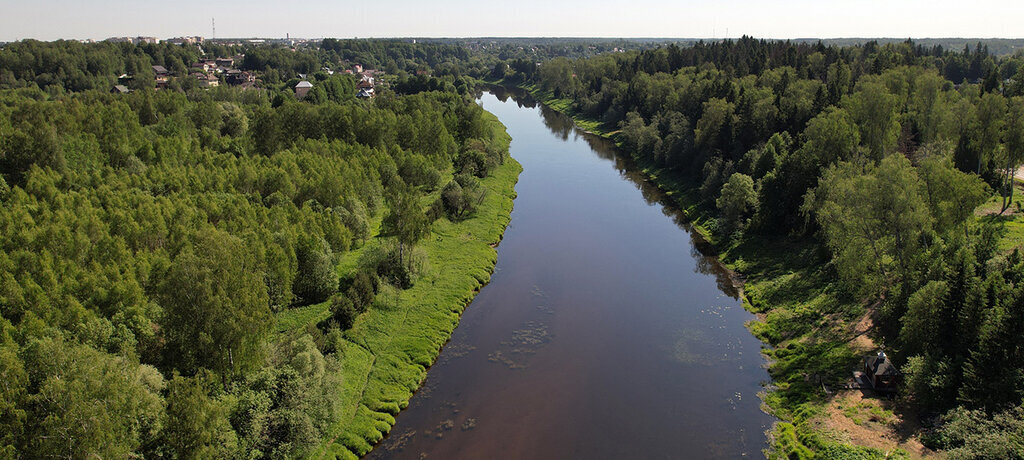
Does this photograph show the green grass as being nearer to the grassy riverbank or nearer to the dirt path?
the grassy riverbank

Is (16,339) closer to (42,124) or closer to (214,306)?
(214,306)

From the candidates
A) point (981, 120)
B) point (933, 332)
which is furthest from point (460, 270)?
point (981, 120)

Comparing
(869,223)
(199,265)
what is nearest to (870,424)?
(869,223)

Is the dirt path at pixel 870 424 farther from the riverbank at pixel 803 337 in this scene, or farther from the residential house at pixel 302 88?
the residential house at pixel 302 88

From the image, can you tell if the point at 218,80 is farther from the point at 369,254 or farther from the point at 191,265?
the point at 191,265

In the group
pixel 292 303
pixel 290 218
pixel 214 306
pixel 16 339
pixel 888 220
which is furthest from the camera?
pixel 290 218

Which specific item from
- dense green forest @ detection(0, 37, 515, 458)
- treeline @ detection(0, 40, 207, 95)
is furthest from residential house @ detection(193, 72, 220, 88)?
dense green forest @ detection(0, 37, 515, 458)
